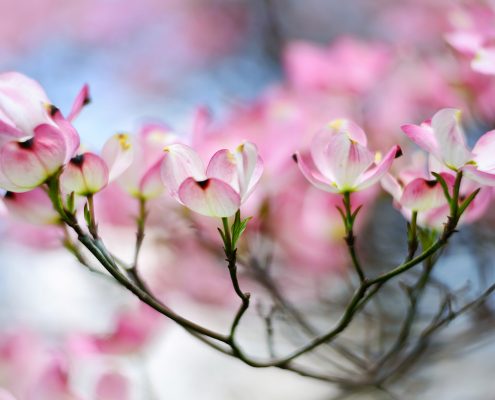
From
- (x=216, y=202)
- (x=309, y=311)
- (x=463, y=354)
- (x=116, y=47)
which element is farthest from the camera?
(x=116, y=47)

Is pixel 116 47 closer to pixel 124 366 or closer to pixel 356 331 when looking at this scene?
pixel 356 331

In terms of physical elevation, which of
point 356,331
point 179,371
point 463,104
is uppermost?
point 463,104

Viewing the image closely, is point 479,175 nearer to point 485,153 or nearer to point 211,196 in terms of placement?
point 485,153

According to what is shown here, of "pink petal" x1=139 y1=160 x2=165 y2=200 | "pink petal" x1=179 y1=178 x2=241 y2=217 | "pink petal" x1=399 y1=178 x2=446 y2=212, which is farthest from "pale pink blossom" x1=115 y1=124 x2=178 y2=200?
"pink petal" x1=399 y1=178 x2=446 y2=212

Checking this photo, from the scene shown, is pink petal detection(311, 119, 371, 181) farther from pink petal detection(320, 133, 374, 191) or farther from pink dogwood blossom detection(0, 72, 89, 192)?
pink dogwood blossom detection(0, 72, 89, 192)

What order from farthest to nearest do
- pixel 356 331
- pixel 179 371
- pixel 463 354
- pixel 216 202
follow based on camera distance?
pixel 179 371, pixel 356 331, pixel 463 354, pixel 216 202

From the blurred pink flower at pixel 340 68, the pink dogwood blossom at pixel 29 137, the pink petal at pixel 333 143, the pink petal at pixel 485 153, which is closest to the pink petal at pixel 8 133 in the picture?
the pink dogwood blossom at pixel 29 137

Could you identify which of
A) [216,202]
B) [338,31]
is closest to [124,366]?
[216,202]
